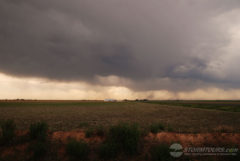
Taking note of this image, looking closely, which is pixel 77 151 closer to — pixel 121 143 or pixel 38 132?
pixel 121 143

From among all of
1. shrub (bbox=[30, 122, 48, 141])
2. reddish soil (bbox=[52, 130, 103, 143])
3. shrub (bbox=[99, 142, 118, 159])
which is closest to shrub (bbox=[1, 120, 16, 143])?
shrub (bbox=[30, 122, 48, 141])

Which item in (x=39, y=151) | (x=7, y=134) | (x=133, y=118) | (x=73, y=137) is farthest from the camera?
(x=133, y=118)

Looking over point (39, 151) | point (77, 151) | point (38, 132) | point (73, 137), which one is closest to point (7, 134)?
point (38, 132)

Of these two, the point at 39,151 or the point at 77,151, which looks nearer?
the point at 77,151

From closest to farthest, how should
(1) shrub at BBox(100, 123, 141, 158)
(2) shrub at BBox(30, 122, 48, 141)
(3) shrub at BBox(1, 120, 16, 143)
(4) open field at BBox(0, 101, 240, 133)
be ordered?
(1) shrub at BBox(100, 123, 141, 158) → (3) shrub at BBox(1, 120, 16, 143) → (2) shrub at BBox(30, 122, 48, 141) → (4) open field at BBox(0, 101, 240, 133)

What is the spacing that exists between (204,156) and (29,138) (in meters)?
12.3

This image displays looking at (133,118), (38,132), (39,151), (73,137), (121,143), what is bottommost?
(133,118)

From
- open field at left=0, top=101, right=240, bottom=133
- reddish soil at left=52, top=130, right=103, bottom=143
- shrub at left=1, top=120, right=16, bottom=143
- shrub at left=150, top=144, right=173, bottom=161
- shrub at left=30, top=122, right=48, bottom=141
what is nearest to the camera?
shrub at left=150, top=144, right=173, bottom=161

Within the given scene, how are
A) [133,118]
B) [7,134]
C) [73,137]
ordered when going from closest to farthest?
[7,134] → [73,137] → [133,118]

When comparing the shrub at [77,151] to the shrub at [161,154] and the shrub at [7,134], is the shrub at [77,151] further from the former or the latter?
the shrub at [7,134]

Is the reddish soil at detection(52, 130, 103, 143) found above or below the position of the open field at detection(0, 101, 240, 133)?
above

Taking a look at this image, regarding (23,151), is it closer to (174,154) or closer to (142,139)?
(142,139)

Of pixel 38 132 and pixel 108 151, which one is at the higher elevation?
pixel 38 132

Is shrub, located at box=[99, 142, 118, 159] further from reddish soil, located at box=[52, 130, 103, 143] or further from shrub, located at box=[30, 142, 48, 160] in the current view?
shrub, located at box=[30, 142, 48, 160]
